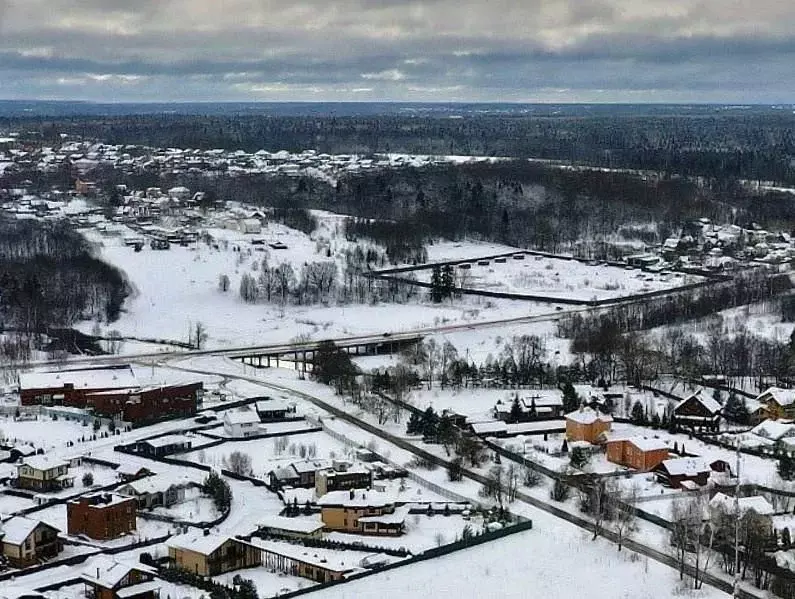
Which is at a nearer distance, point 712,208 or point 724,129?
point 712,208

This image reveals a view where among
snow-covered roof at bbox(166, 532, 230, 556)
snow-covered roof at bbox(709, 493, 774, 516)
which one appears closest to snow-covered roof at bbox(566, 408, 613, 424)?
snow-covered roof at bbox(709, 493, 774, 516)

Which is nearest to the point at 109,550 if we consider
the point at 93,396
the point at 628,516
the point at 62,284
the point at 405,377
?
the point at 628,516

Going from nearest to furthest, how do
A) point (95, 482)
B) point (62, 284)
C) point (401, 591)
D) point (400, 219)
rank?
point (401, 591) → point (95, 482) → point (62, 284) → point (400, 219)

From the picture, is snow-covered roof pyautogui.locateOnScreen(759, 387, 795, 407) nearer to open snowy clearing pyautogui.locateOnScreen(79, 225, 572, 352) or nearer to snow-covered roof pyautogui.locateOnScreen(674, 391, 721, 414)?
snow-covered roof pyautogui.locateOnScreen(674, 391, 721, 414)

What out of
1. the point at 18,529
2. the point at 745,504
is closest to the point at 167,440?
the point at 18,529

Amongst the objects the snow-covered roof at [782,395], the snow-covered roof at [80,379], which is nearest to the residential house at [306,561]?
the snow-covered roof at [80,379]

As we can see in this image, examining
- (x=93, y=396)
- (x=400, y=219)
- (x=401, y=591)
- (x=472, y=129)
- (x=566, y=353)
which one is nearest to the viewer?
(x=401, y=591)

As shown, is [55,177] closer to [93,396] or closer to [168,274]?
[168,274]
